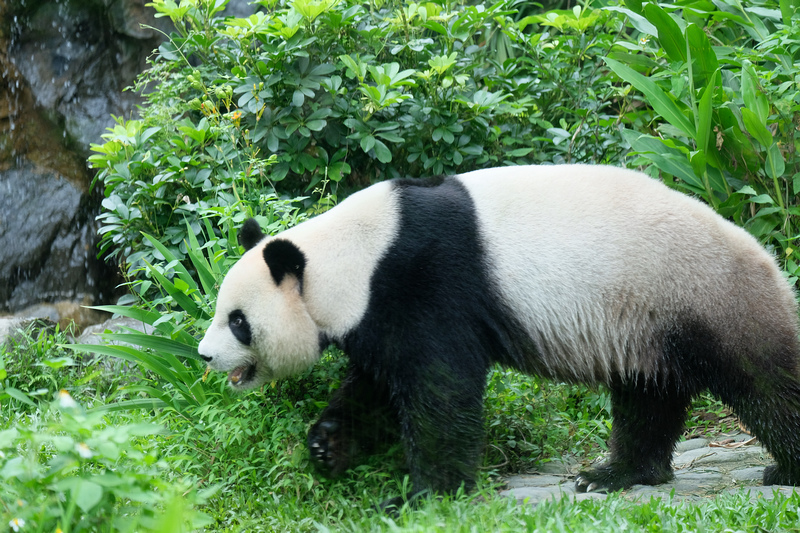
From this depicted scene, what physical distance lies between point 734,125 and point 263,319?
3.01m

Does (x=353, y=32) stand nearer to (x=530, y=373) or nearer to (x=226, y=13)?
(x=226, y=13)

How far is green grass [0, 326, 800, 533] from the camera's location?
7.01 feet

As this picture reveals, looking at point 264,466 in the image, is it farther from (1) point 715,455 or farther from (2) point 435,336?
(1) point 715,455

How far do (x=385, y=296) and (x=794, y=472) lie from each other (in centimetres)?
197

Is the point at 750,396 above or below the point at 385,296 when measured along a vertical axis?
below

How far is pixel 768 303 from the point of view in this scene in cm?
319

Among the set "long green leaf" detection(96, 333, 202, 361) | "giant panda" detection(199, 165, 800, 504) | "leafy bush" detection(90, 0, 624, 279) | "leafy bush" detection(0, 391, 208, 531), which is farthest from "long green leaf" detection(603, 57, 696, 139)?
"leafy bush" detection(0, 391, 208, 531)

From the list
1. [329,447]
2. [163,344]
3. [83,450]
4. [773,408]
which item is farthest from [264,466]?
[773,408]

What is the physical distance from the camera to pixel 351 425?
11.8 feet

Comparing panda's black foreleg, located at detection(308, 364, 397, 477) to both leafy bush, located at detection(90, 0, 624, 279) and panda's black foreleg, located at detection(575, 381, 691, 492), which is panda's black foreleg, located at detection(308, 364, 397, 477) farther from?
leafy bush, located at detection(90, 0, 624, 279)

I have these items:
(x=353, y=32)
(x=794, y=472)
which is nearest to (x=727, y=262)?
(x=794, y=472)

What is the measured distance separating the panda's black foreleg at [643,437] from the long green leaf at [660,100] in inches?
65.4

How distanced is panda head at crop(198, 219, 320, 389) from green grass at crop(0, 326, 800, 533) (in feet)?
1.52

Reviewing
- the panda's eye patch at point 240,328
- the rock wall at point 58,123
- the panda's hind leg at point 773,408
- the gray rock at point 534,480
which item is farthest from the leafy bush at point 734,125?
the rock wall at point 58,123
